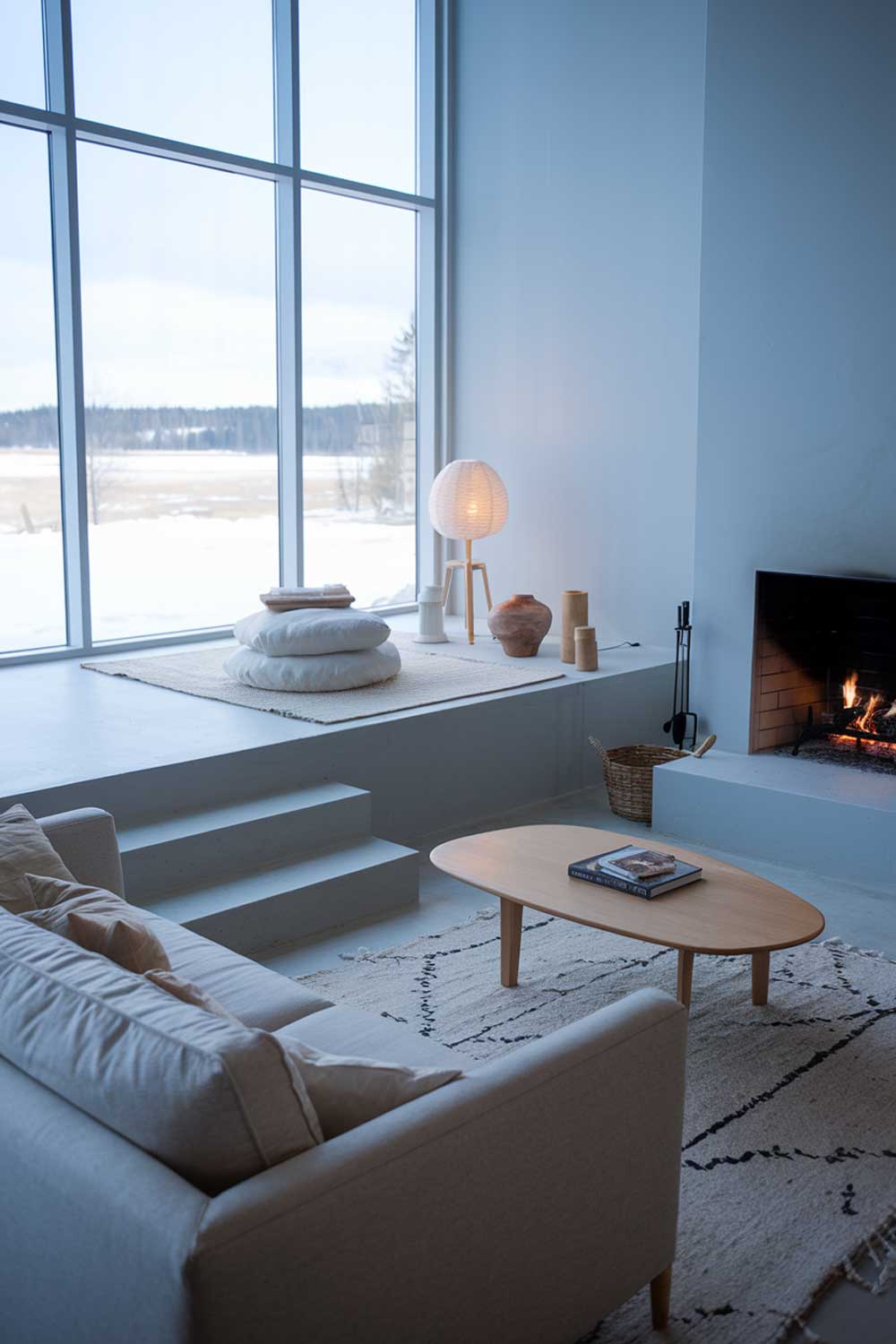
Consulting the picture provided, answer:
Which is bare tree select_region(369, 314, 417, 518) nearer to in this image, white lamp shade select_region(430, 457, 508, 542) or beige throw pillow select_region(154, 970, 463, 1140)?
white lamp shade select_region(430, 457, 508, 542)

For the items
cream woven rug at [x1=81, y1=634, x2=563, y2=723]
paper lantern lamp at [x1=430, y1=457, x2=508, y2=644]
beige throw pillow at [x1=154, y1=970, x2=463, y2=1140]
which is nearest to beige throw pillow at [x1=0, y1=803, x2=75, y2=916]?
beige throw pillow at [x1=154, y1=970, x2=463, y2=1140]

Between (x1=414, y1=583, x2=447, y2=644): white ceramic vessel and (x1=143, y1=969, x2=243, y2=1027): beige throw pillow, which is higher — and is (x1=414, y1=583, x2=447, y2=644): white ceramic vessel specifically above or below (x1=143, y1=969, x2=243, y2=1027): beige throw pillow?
above

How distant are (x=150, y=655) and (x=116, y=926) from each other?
4016 millimetres

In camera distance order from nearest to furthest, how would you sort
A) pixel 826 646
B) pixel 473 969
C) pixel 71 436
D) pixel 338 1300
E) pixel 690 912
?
1. pixel 338 1300
2. pixel 690 912
3. pixel 473 969
4. pixel 826 646
5. pixel 71 436

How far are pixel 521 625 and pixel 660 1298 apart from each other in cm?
392

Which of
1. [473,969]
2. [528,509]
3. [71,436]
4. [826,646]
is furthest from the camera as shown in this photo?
[528,509]

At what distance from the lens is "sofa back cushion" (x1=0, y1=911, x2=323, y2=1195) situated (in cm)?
149

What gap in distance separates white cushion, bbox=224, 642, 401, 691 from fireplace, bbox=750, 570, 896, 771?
1.55m

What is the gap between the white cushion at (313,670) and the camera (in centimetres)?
499

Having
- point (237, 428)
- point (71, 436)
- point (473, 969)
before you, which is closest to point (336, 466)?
point (237, 428)

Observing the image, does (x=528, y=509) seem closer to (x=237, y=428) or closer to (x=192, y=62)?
(x=237, y=428)

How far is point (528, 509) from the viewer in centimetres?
662

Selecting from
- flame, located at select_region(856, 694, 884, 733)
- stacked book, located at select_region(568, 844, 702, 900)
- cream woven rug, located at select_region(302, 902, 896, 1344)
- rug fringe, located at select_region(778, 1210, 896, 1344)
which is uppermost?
flame, located at select_region(856, 694, 884, 733)

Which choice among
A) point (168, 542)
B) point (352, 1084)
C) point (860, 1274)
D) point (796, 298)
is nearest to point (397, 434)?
point (168, 542)
